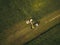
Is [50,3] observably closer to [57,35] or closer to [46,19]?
[46,19]

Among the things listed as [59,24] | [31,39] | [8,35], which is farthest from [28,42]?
[59,24]

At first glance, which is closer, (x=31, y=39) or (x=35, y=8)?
(x=31, y=39)

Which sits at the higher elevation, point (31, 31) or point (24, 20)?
point (24, 20)

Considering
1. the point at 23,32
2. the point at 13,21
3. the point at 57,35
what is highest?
the point at 13,21

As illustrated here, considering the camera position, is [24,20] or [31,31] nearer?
[31,31]

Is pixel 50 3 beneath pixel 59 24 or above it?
above
